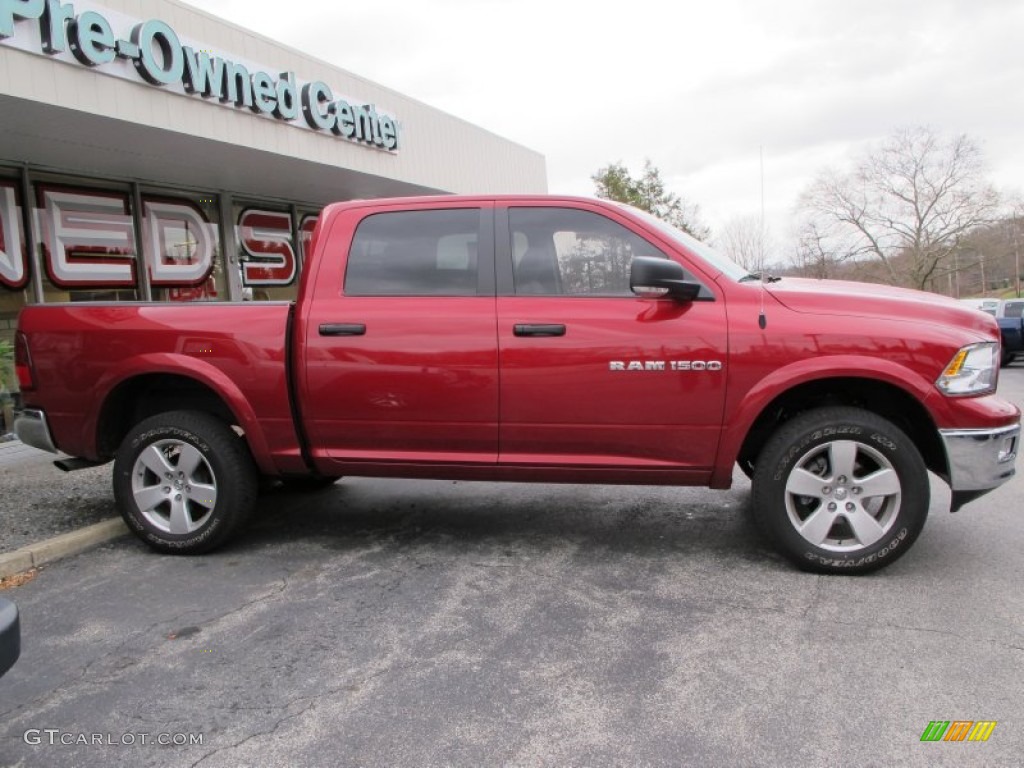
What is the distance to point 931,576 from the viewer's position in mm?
3727

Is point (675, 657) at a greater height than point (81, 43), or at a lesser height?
lesser

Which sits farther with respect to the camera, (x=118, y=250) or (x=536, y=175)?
(x=536, y=175)

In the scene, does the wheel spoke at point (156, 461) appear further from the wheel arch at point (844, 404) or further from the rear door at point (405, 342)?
the wheel arch at point (844, 404)

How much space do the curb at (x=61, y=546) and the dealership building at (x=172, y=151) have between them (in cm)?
457

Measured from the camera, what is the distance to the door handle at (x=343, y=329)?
4.04 m

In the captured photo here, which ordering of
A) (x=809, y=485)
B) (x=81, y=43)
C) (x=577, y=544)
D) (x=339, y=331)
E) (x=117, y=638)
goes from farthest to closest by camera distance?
1. (x=81, y=43)
2. (x=577, y=544)
3. (x=339, y=331)
4. (x=809, y=485)
5. (x=117, y=638)

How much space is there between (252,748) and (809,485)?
276 cm

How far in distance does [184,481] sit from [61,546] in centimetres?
93

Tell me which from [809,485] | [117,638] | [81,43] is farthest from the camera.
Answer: [81,43]

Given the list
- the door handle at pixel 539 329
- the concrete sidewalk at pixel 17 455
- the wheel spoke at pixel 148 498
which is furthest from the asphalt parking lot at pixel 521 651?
the concrete sidewalk at pixel 17 455

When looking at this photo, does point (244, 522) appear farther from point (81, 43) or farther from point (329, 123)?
point (329, 123)

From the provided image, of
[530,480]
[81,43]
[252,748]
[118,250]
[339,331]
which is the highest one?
[81,43]

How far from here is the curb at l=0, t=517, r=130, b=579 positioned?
4.17m

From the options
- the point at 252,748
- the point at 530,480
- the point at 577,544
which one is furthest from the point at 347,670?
the point at 577,544
